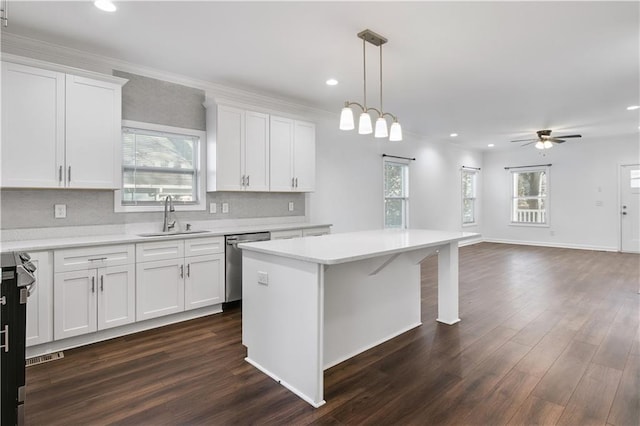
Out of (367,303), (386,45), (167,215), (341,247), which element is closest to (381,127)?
(386,45)

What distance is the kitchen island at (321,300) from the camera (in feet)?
6.89

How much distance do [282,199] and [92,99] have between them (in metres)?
2.48

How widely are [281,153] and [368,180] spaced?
224cm

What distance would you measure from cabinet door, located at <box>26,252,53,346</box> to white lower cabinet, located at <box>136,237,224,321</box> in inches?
24.8

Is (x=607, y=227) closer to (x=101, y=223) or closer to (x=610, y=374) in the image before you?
(x=610, y=374)

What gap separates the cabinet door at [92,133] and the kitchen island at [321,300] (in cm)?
165

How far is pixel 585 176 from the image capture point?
807cm

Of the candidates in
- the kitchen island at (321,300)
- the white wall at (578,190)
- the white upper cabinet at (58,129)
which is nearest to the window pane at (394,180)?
the kitchen island at (321,300)

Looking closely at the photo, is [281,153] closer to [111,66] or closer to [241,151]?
[241,151]

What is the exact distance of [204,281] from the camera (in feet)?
11.7

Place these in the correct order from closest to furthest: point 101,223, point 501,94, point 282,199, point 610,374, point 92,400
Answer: point 92,400 → point 610,374 → point 101,223 → point 501,94 → point 282,199

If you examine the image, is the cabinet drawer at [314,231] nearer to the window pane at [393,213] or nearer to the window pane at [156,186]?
the window pane at [156,186]

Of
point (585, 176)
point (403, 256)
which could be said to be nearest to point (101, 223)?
point (403, 256)

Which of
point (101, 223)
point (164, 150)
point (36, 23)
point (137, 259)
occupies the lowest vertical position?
point (137, 259)
